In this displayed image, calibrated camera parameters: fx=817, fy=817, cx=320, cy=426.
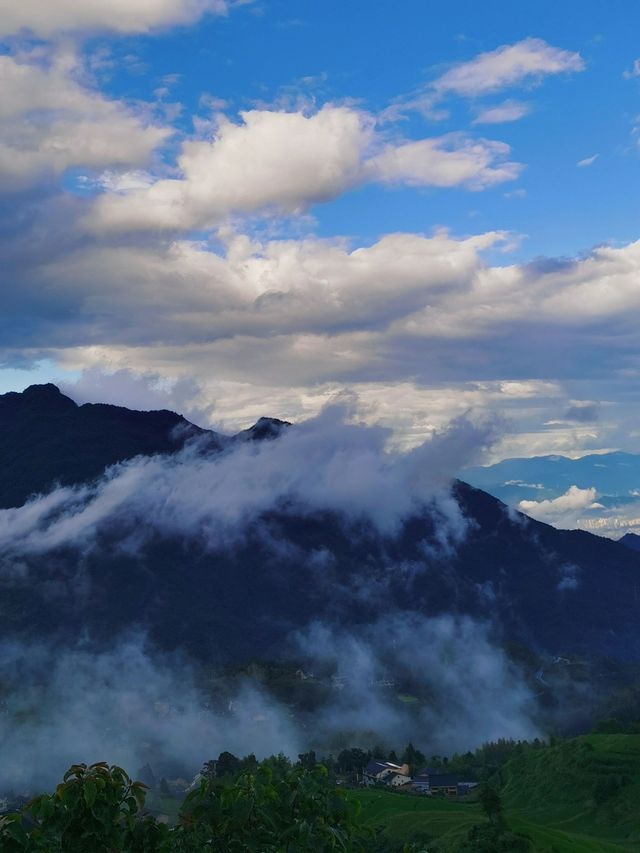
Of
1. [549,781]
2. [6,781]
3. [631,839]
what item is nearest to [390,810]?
[549,781]

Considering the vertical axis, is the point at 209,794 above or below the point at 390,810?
above

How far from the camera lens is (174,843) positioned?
13555 mm

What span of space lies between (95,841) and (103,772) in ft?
3.57

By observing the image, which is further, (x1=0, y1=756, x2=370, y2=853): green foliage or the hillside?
the hillside

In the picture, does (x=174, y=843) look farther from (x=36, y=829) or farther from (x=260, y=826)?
(x=36, y=829)

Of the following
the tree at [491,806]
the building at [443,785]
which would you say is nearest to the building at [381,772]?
the building at [443,785]

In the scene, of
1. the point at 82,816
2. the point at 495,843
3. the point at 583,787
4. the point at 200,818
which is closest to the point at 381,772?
the point at 583,787

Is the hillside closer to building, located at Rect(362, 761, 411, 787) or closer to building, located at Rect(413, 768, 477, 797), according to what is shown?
building, located at Rect(413, 768, 477, 797)

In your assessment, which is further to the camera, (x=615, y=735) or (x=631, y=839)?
(x=615, y=735)

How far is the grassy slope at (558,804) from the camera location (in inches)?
3765

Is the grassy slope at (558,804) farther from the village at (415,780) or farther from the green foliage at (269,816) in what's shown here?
the green foliage at (269,816)

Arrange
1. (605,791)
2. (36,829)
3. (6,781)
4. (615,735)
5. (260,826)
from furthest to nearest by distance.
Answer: (6,781) → (615,735) → (605,791) → (260,826) → (36,829)

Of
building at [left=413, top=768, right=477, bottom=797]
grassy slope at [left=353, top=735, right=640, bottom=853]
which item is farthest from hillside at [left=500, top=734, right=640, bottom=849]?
building at [left=413, top=768, right=477, bottom=797]

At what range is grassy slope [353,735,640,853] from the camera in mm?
95625
